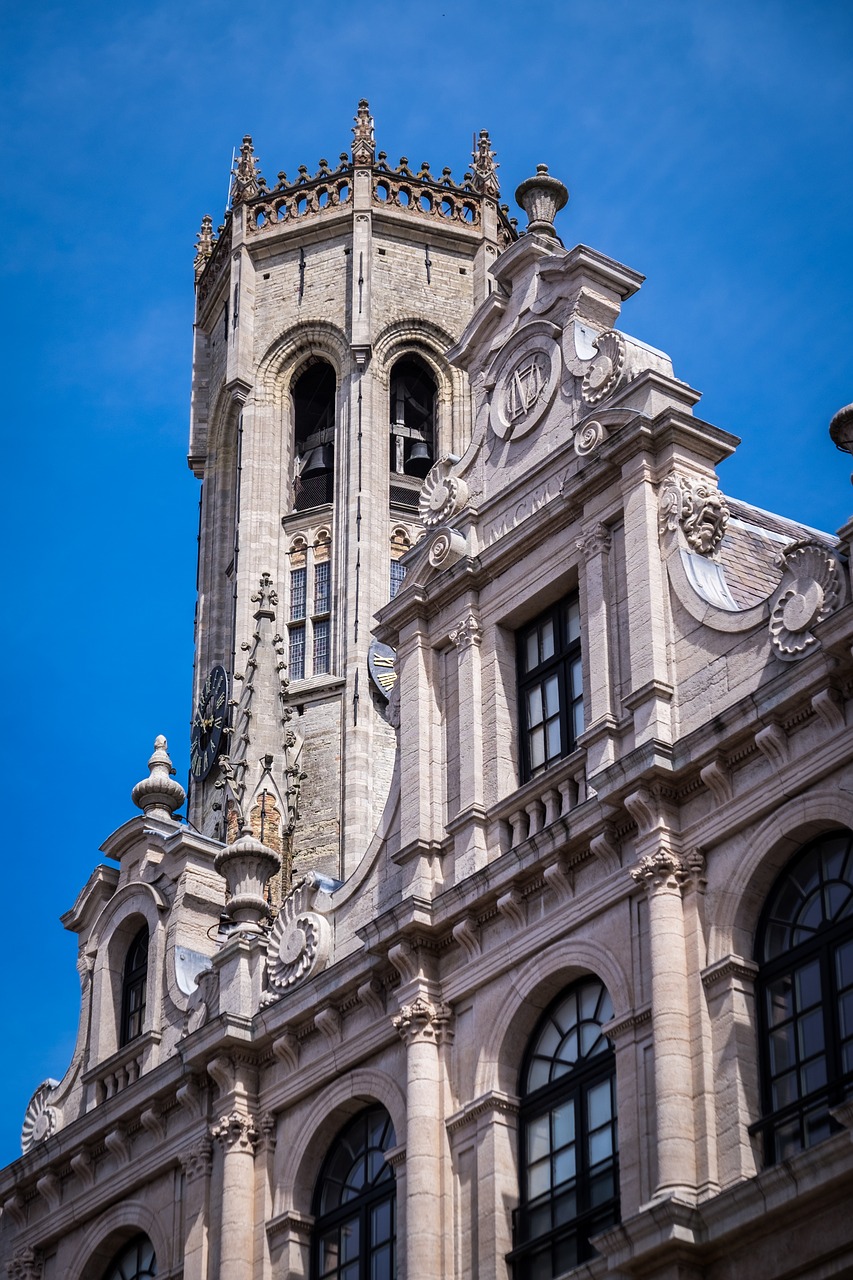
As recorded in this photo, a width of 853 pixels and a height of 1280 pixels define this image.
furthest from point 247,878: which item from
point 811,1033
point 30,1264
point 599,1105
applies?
point 811,1033

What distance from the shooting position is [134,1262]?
110 feet

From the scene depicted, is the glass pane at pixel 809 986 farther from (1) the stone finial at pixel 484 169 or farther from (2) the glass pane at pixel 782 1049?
(1) the stone finial at pixel 484 169

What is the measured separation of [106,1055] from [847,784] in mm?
13461

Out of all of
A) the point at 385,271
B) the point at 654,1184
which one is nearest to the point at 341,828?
the point at 385,271

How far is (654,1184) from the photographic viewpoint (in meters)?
25.5

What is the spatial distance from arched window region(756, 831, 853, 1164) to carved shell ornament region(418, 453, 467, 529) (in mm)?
8406

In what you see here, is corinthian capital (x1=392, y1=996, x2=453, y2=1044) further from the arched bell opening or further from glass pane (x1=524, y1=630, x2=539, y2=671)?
the arched bell opening

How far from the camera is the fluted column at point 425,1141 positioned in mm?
27969

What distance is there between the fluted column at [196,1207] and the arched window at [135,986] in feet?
11.0

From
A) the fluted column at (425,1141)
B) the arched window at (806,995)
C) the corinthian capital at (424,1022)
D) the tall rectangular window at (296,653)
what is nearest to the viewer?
the arched window at (806,995)

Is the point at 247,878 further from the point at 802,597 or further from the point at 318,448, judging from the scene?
the point at 318,448

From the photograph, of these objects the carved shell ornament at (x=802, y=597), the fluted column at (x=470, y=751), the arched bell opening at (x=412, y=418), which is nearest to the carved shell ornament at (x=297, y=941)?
the fluted column at (x=470, y=751)

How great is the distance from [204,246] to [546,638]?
166ft

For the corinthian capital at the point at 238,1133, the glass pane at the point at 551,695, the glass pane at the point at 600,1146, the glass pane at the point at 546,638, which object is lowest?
the glass pane at the point at 600,1146
